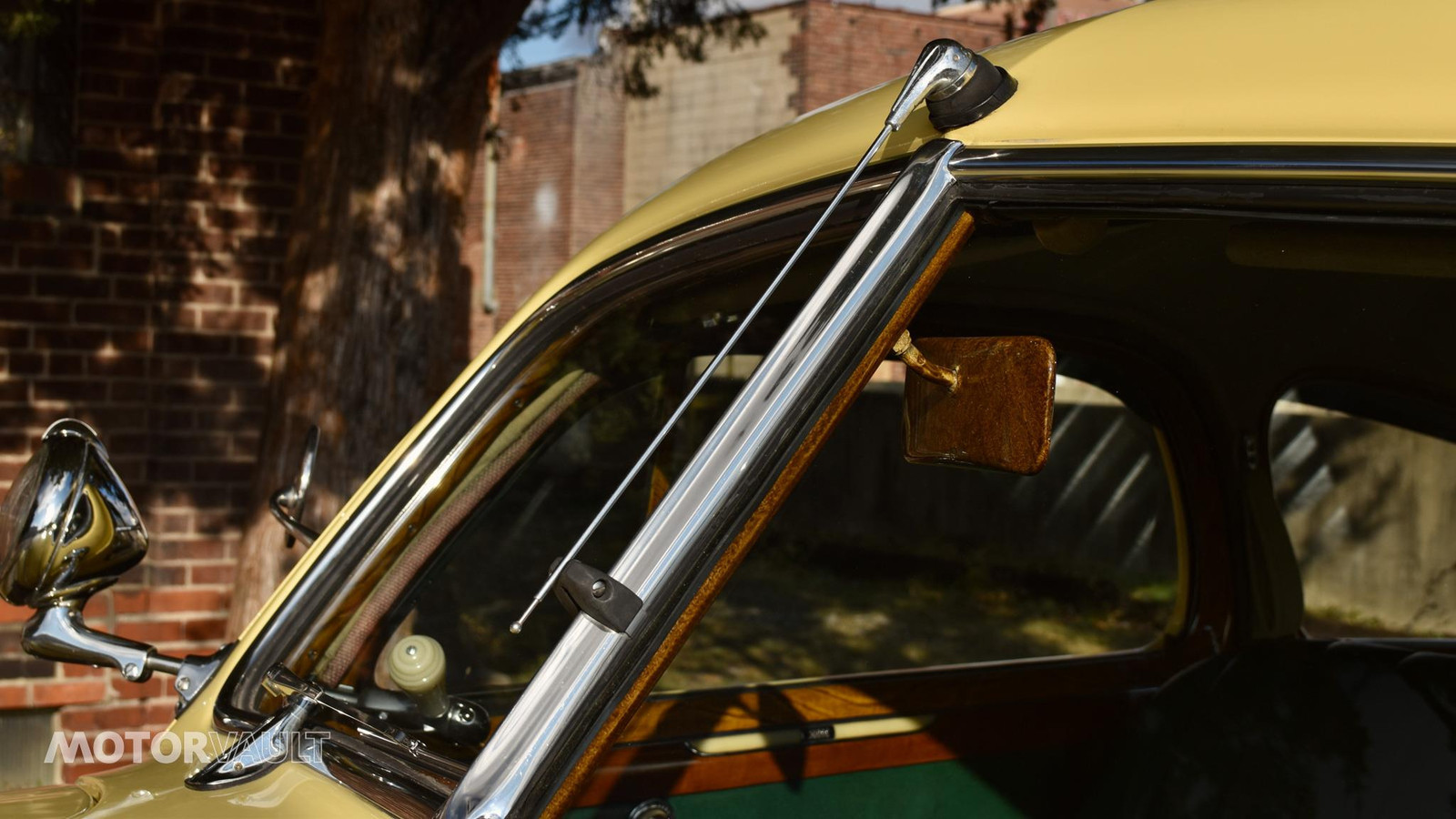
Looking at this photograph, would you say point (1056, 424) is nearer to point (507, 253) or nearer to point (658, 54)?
point (658, 54)

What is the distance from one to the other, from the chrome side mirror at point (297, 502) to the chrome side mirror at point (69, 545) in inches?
8.1

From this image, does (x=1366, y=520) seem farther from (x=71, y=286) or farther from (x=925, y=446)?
(x=925, y=446)

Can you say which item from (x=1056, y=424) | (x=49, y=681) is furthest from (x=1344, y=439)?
(x=49, y=681)

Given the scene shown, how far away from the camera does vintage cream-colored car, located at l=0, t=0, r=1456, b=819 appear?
1.02 m

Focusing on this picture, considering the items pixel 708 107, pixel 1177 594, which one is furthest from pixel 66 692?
pixel 708 107

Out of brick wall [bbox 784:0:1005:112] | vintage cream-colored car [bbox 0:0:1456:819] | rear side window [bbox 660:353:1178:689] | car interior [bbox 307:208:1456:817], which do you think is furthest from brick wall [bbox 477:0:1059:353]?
vintage cream-colored car [bbox 0:0:1456:819]

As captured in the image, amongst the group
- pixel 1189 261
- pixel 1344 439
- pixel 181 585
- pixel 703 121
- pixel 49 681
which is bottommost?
pixel 49 681

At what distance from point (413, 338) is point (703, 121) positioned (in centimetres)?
1842

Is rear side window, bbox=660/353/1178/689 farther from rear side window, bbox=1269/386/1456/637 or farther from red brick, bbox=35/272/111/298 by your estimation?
red brick, bbox=35/272/111/298

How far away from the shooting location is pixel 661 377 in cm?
176

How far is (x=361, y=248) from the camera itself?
3877 millimetres

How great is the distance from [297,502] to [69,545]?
348mm

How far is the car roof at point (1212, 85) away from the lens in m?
0.97

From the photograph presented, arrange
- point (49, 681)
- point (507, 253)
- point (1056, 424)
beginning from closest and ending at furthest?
point (49, 681) → point (1056, 424) → point (507, 253)
